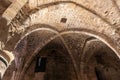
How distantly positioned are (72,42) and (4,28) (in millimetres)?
4195

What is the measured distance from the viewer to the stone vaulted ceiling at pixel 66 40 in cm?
598

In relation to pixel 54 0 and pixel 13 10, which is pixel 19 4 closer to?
pixel 13 10

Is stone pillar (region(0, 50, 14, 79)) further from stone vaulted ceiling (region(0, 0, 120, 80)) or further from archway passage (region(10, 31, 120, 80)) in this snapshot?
archway passage (region(10, 31, 120, 80))

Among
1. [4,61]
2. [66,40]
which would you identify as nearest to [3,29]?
[4,61]

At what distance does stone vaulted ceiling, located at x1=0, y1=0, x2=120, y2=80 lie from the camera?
598 cm

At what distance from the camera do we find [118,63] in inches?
312

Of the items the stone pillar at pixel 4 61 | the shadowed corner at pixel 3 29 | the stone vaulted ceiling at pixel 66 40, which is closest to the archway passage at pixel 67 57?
the stone vaulted ceiling at pixel 66 40

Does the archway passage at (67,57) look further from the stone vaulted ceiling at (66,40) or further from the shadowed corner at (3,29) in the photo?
the shadowed corner at (3,29)

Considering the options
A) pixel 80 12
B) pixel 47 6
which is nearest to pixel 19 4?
pixel 47 6

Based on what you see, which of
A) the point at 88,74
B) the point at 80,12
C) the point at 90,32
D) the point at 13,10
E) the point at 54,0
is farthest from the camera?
the point at 88,74

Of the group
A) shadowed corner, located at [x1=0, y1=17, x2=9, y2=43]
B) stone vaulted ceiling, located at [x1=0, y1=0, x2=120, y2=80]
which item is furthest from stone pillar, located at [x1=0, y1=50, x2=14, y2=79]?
shadowed corner, located at [x1=0, y1=17, x2=9, y2=43]

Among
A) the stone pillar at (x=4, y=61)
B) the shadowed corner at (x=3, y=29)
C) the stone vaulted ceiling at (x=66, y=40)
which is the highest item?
the stone vaulted ceiling at (x=66, y=40)

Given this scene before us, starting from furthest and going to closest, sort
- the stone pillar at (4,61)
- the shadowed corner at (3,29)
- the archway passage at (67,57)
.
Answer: the archway passage at (67,57) < the stone pillar at (4,61) < the shadowed corner at (3,29)

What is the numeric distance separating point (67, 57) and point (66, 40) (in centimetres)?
76
